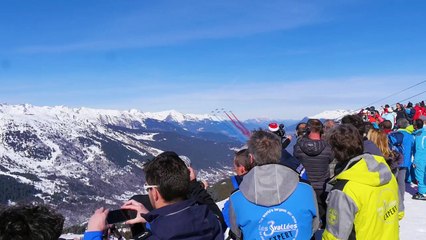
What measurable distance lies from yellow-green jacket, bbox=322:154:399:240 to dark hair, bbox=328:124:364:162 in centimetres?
33

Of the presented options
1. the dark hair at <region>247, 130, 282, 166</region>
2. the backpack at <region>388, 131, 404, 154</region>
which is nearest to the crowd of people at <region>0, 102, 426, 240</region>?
the dark hair at <region>247, 130, 282, 166</region>

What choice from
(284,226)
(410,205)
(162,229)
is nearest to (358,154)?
(284,226)

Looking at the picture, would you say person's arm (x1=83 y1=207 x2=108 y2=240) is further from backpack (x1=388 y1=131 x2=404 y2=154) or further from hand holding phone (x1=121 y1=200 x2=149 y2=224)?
backpack (x1=388 y1=131 x2=404 y2=154)

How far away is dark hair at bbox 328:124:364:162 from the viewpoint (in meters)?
4.93

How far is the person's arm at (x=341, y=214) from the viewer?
14.0 feet

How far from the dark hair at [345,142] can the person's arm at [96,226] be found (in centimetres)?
320

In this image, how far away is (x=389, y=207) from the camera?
4.59 meters

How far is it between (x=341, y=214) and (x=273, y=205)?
801 millimetres

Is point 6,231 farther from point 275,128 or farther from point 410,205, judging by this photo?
point 410,205

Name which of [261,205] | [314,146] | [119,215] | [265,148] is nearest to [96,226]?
[119,215]

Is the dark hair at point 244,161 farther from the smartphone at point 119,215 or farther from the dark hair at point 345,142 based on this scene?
the smartphone at point 119,215

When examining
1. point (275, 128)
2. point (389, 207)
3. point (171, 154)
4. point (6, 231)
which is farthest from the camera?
point (275, 128)

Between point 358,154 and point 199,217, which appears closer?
point 199,217

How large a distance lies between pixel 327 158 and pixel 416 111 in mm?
16147
